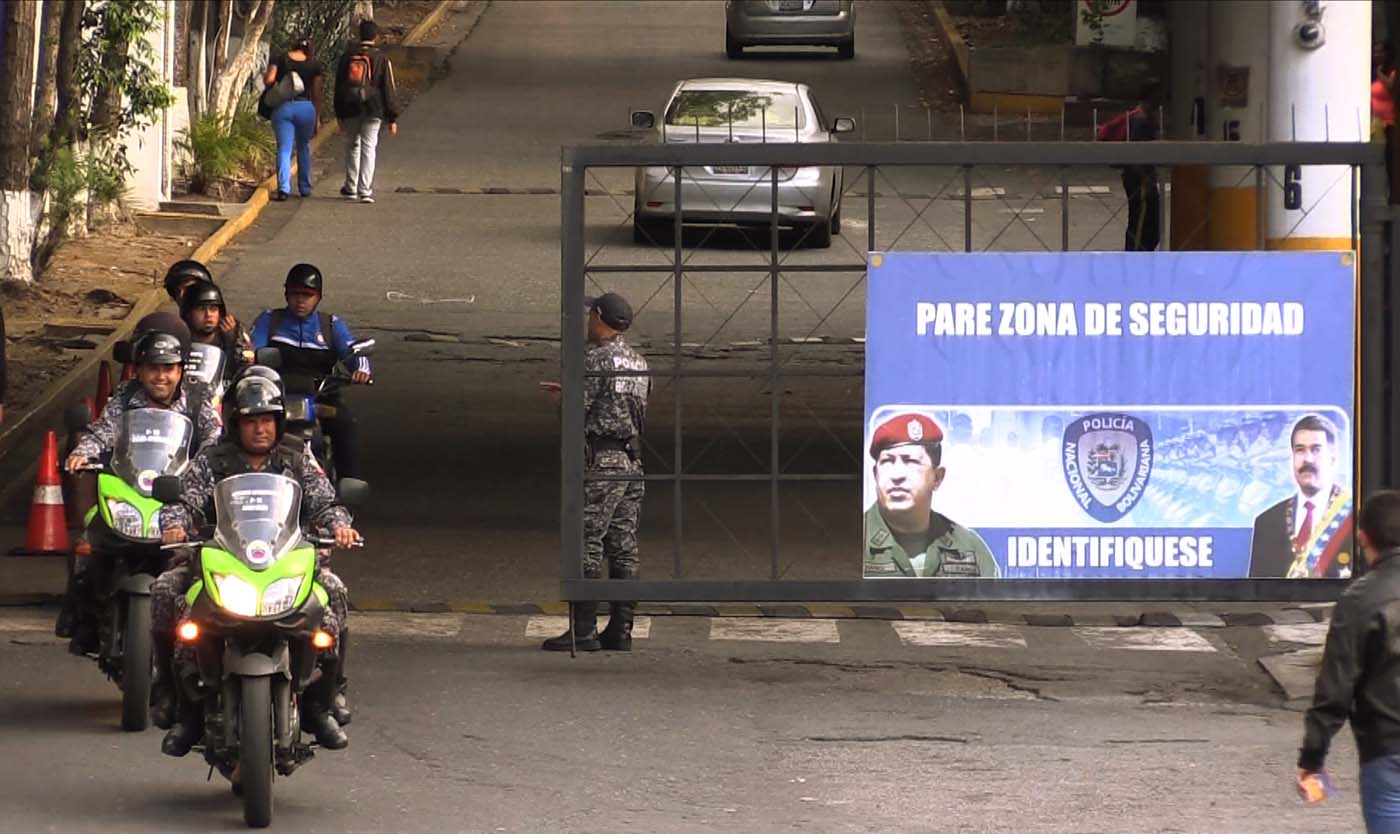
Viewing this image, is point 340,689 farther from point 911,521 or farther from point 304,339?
point 304,339

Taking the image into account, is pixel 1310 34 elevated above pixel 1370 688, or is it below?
above

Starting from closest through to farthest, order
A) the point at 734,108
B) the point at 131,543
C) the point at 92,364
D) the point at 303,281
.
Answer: the point at 131,543 → the point at 303,281 → the point at 92,364 → the point at 734,108

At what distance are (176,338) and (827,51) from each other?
116ft

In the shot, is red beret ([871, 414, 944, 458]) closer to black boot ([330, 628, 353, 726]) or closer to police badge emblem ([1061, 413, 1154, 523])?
police badge emblem ([1061, 413, 1154, 523])

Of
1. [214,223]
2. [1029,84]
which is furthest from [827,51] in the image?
[214,223]

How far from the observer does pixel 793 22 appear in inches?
1677

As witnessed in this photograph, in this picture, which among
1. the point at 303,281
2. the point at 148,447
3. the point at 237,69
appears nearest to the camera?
the point at 148,447

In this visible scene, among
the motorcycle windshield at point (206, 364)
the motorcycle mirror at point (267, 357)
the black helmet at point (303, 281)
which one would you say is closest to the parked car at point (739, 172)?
the black helmet at point (303, 281)

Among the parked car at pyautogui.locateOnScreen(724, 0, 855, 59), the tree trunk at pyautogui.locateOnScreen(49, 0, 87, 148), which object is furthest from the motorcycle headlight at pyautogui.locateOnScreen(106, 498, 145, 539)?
the parked car at pyautogui.locateOnScreen(724, 0, 855, 59)

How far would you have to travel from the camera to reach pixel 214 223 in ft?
88.0

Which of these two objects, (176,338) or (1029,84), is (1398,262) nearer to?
(176,338)

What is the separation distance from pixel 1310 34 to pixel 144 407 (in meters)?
8.60

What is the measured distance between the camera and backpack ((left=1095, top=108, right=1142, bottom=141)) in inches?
757

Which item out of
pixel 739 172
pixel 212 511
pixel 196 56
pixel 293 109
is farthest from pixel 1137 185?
pixel 196 56
